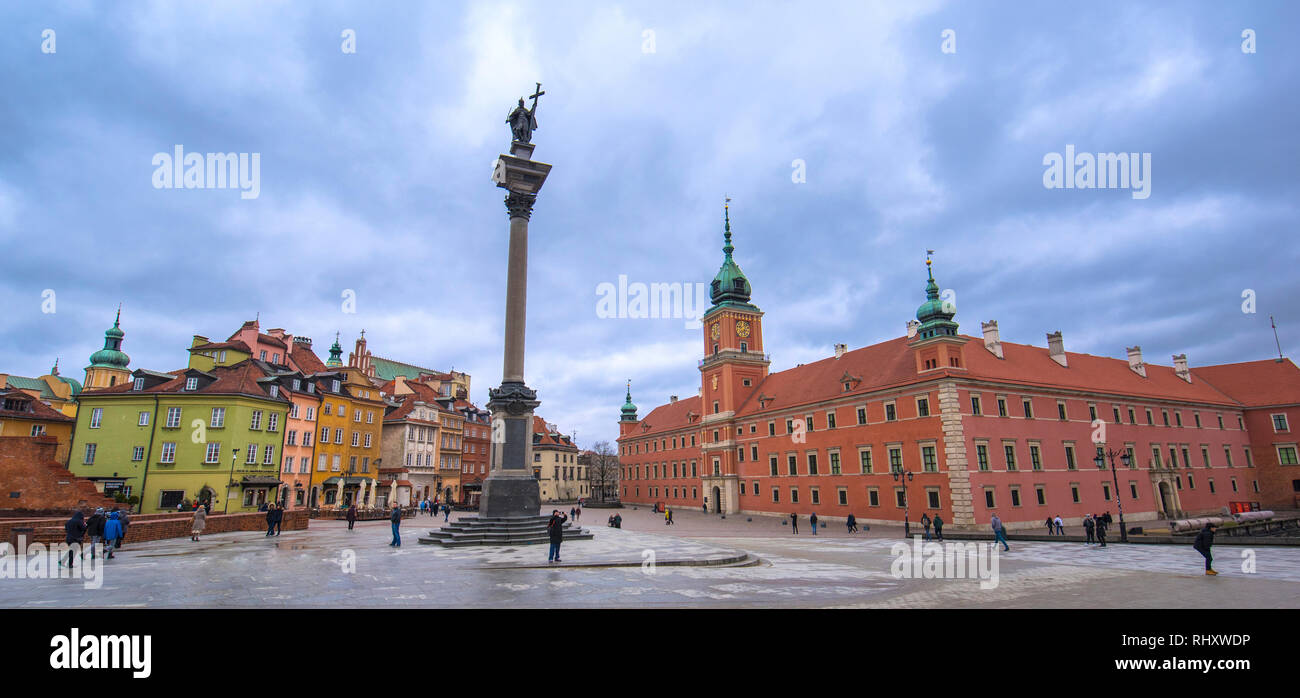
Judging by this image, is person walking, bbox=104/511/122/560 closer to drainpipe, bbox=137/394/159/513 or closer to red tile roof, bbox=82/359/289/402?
red tile roof, bbox=82/359/289/402

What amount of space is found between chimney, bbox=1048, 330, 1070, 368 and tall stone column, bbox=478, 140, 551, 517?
49.0m

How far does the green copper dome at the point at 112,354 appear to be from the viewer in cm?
6712

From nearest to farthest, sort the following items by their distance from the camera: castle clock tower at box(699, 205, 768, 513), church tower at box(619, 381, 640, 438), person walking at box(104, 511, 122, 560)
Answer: person walking at box(104, 511, 122, 560)
castle clock tower at box(699, 205, 768, 513)
church tower at box(619, 381, 640, 438)

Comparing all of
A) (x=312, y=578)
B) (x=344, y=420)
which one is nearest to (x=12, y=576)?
(x=312, y=578)

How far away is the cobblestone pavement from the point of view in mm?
11406

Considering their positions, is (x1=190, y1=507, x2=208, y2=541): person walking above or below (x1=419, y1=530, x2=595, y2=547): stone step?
above

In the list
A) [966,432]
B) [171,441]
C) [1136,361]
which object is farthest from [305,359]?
[1136,361]

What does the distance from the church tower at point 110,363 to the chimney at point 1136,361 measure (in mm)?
109926

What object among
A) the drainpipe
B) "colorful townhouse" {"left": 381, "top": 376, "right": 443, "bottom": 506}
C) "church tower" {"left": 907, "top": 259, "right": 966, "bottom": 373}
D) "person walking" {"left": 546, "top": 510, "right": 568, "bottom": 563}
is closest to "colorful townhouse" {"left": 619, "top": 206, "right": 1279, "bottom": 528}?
"church tower" {"left": 907, "top": 259, "right": 966, "bottom": 373}

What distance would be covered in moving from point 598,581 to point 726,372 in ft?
175

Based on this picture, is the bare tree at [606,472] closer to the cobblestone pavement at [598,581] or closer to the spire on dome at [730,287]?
the spire on dome at [730,287]

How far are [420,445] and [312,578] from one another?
51534mm

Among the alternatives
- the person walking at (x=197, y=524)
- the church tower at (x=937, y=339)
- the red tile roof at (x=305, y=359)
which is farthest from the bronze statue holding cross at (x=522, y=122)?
the red tile roof at (x=305, y=359)
